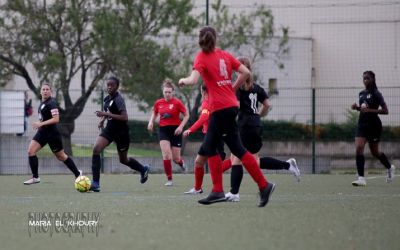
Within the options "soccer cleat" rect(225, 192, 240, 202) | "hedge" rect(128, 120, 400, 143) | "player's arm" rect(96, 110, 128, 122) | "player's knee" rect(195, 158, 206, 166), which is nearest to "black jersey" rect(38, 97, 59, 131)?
"player's arm" rect(96, 110, 128, 122)

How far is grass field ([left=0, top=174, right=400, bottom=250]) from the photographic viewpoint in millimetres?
7285

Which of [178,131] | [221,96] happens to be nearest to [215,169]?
[221,96]

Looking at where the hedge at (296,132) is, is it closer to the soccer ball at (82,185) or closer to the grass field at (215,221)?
the soccer ball at (82,185)

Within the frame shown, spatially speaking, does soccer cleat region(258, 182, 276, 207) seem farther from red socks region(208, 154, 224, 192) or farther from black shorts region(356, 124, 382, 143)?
black shorts region(356, 124, 382, 143)

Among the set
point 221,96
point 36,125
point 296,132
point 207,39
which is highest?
point 207,39

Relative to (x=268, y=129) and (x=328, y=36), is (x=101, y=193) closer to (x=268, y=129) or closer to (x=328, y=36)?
(x=268, y=129)

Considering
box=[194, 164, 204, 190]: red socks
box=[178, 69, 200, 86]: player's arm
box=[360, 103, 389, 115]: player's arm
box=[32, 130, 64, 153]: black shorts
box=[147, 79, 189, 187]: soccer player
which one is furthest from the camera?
box=[147, 79, 189, 187]: soccer player

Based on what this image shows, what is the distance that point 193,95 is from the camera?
26.4 metres

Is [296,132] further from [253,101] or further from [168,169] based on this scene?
[253,101]

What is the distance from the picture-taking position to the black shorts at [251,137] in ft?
42.6

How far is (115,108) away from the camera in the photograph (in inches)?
573

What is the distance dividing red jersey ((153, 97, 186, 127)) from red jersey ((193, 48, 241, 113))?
21.5 ft

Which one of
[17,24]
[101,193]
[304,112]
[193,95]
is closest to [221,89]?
[101,193]

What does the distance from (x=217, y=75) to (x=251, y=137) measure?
9.32ft
